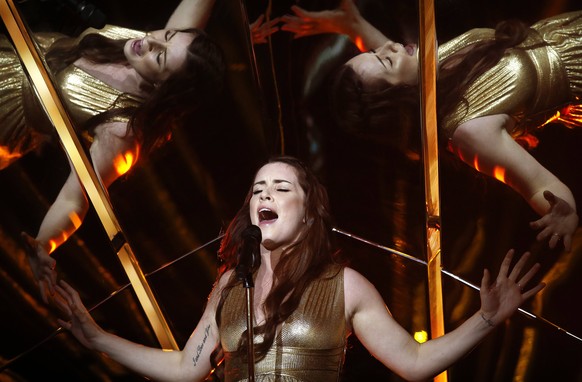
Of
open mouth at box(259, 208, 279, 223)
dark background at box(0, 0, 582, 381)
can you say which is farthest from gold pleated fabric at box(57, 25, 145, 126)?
open mouth at box(259, 208, 279, 223)

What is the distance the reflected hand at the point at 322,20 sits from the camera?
2445 millimetres

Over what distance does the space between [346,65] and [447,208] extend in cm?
56

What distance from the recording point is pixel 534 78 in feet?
7.29

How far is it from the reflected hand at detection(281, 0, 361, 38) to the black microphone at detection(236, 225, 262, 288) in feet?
2.67

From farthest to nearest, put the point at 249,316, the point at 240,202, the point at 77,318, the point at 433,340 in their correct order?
1. the point at 240,202
2. the point at 77,318
3. the point at 433,340
4. the point at 249,316

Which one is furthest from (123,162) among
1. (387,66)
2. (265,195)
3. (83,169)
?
(387,66)

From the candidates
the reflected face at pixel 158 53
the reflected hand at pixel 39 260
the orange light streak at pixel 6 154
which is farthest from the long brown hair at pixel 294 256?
the orange light streak at pixel 6 154

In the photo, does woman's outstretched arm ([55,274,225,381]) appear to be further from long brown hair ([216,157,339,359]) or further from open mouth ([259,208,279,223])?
open mouth ([259,208,279,223])

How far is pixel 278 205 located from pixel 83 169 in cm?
67

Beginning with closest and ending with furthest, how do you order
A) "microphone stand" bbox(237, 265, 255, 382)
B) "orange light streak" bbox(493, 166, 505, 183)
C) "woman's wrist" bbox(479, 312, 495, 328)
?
"microphone stand" bbox(237, 265, 255, 382)
"woman's wrist" bbox(479, 312, 495, 328)
"orange light streak" bbox(493, 166, 505, 183)

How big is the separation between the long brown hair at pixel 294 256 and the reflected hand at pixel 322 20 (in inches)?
16.8

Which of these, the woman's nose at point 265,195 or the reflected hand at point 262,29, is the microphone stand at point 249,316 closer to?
the woman's nose at point 265,195

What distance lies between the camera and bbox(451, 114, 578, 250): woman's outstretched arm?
87.7 inches

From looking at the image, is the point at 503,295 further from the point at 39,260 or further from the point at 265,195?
the point at 39,260
